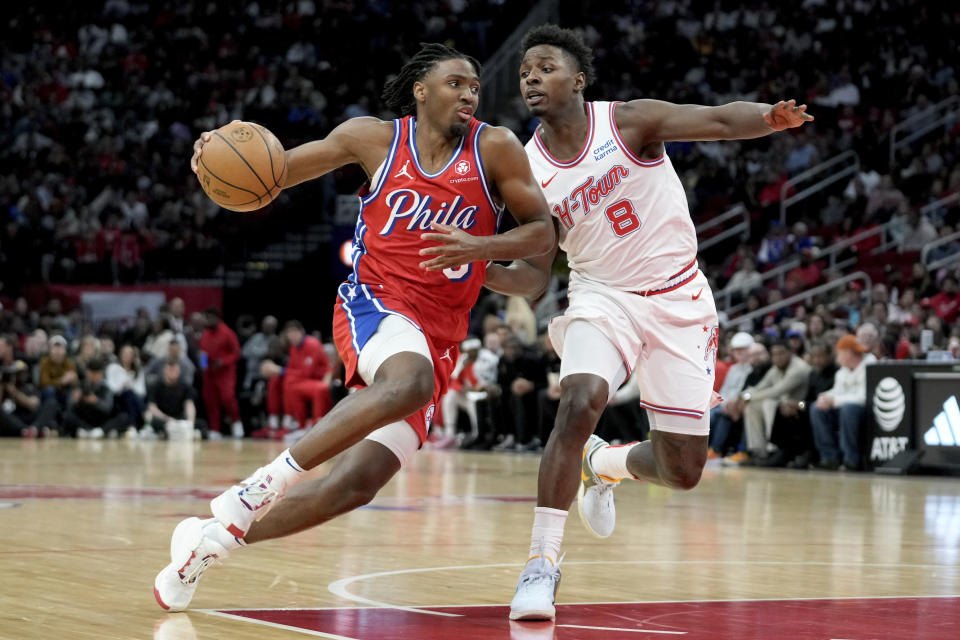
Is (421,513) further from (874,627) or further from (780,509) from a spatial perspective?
(874,627)

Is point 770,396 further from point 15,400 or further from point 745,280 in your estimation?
point 15,400

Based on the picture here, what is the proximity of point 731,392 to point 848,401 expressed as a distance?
1841 mm

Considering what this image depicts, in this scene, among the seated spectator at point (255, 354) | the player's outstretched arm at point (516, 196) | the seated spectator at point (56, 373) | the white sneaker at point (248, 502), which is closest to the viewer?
the white sneaker at point (248, 502)

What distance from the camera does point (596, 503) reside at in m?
6.39

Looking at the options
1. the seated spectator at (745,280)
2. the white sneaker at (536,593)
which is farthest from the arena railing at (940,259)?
the white sneaker at (536,593)

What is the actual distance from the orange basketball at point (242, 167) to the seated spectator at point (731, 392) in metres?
10.4

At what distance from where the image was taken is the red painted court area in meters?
4.38

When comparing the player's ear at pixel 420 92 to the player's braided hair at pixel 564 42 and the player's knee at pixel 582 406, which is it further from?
the player's knee at pixel 582 406

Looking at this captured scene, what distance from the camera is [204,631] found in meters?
4.32

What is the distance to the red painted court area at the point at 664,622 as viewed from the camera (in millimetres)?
4379

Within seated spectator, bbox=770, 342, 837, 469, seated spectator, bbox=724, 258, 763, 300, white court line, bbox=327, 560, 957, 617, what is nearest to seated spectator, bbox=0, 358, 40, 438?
seated spectator, bbox=724, 258, 763, 300

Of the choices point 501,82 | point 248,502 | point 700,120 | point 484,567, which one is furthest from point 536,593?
point 501,82

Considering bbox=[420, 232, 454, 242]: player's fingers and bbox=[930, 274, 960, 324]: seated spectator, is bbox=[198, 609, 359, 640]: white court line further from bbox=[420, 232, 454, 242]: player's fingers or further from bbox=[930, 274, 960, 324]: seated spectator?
bbox=[930, 274, 960, 324]: seated spectator

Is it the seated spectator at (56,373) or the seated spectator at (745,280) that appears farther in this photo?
the seated spectator at (56,373)
